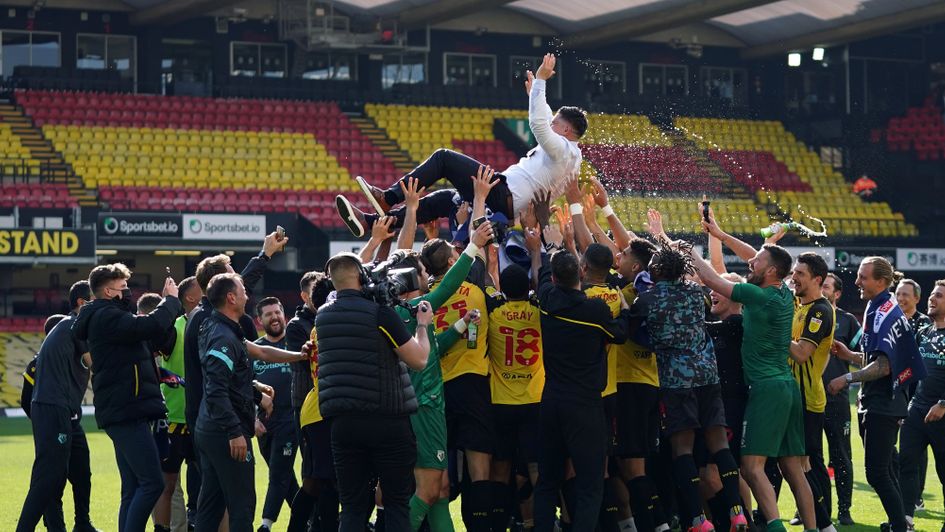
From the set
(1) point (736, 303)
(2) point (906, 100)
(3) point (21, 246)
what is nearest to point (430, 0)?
(3) point (21, 246)

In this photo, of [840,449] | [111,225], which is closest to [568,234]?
[840,449]

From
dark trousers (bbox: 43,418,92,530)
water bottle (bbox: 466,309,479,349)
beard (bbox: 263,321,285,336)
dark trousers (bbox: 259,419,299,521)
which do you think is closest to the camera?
water bottle (bbox: 466,309,479,349)

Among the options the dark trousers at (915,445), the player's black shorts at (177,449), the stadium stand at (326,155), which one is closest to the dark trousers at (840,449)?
the dark trousers at (915,445)

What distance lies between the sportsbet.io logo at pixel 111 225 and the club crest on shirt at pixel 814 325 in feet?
63.9

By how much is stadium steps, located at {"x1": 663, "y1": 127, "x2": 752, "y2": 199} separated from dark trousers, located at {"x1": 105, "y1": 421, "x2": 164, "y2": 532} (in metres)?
25.5

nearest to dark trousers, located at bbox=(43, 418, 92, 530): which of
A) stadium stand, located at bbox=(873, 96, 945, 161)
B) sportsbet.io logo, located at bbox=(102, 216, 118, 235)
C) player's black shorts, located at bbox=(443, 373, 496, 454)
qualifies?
player's black shorts, located at bbox=(443, 373, 496, 454)

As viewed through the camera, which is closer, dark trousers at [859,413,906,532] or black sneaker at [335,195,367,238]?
black sneaker at [335,195,367,238]

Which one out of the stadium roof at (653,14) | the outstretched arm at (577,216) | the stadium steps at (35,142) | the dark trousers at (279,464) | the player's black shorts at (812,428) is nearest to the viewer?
the outstretched arm at (577,216)

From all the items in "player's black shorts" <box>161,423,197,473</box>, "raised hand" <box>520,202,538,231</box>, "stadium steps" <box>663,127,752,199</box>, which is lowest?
"player's black shorts" <box>161,423,197,473</box>

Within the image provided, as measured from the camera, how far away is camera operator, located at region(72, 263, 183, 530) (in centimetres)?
866

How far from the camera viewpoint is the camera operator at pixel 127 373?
8.66 m

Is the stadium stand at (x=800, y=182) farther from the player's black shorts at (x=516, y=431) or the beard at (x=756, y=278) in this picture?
the player's black shorts at (x=516, y=431)

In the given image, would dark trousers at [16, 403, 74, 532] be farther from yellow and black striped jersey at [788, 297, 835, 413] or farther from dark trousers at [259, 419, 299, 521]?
yellow and black striped jersey at [788, 297, 835, 413]

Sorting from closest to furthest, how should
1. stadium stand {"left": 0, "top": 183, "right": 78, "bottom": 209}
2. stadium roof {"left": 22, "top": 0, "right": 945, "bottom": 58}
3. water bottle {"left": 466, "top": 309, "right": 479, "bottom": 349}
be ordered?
water bottle {"left": 466, "top": 309, "right": 479, "bottom": 349} < stadium stand {"left": 0, "top": 183, "right": 78, "bottom": 209} < stadium roof {"left": 22, "top": 0, "right": 945, "bottom": 58}
